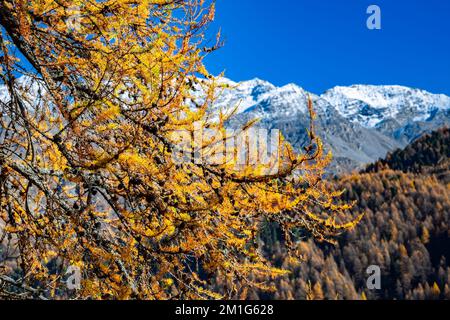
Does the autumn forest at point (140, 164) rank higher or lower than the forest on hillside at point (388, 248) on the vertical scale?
lower

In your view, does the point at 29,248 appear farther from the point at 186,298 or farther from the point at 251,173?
the point at 251,173

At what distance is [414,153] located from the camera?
17150cm

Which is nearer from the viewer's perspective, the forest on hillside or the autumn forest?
the autumn forest

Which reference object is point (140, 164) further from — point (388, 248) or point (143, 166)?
point (388, 248)

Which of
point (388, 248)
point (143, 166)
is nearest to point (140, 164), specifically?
point (143, 166)

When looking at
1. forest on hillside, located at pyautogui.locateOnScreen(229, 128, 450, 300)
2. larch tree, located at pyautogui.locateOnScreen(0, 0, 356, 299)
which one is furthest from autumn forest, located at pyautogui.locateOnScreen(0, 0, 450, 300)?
forest on hillside, located at pyautogui.locateOnScreen(229, 128, 450, 300)

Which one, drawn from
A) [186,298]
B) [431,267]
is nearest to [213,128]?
[186,298]

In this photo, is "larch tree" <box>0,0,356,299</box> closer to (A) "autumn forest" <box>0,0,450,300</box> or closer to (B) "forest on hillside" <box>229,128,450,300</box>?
(A) "autumn forest" <box>0,0,450,300</box>

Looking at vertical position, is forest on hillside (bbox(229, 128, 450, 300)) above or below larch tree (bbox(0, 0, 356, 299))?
above

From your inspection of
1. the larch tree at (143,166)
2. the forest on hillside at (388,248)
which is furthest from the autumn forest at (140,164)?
the forest on hillside at (388,248)

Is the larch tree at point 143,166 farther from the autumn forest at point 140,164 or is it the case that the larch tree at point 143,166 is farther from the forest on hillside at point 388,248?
the forest on hillside at point 388,248

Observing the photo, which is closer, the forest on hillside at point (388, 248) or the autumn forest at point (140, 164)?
the autumn forest at point (140, 164)

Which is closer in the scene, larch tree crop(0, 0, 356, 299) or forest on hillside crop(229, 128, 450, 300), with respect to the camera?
larch tree crop(0, 0, 356, 299)

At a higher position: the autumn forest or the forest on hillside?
the forest on hillside
